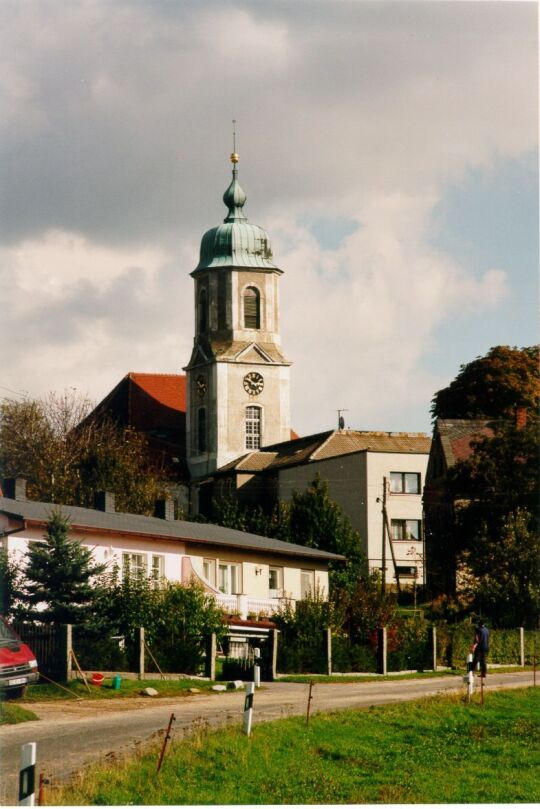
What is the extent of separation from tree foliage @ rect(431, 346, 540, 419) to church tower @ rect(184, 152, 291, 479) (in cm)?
2454

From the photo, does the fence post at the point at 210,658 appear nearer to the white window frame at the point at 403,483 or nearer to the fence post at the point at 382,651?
the fence post at the point at 382,651

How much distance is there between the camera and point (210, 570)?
47.4 meters

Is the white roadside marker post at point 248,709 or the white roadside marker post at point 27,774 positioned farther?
the white roadside marker post at point 248,709

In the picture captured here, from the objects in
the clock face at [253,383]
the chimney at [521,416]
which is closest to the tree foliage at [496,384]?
the chimney at [521,416]

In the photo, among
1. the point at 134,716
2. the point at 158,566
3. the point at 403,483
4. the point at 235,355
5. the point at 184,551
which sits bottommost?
the point at 134,716

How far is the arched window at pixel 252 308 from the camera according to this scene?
10812 centimetres

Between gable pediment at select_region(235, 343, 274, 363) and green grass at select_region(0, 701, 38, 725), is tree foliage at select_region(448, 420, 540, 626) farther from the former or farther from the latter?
gable pediment at select_region(235, 343, 274, 363)

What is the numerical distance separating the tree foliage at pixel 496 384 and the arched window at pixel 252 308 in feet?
90.8

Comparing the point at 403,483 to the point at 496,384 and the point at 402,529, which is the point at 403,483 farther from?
the point at 496,384

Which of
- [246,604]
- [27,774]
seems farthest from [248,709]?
[246,604]

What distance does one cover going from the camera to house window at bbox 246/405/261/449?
345ft

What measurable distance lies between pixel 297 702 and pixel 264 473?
6395 cm

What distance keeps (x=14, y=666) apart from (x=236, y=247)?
82.1 metres

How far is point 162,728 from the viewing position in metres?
24.4
